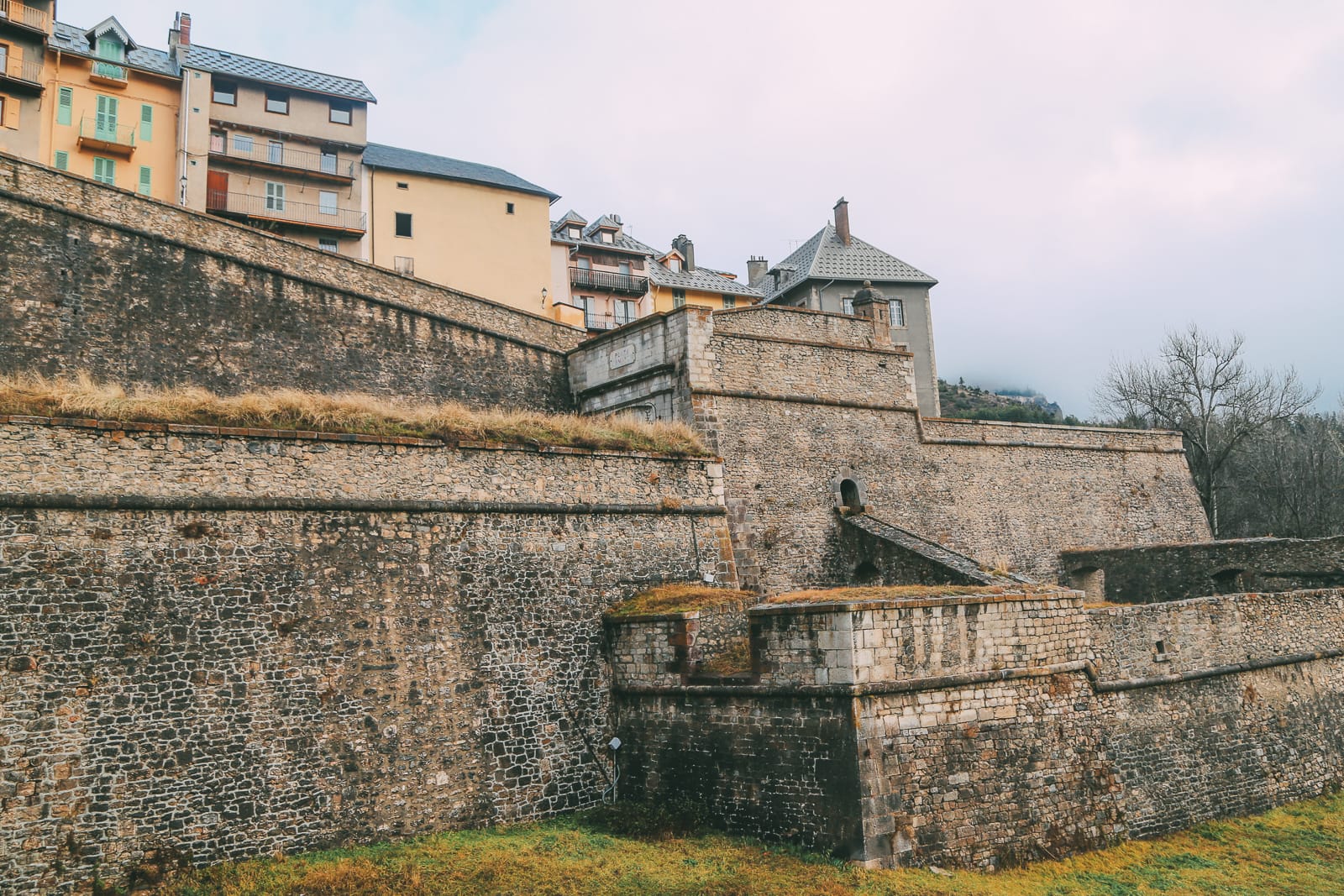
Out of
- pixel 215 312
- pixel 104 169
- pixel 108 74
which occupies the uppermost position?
pixel 108 74

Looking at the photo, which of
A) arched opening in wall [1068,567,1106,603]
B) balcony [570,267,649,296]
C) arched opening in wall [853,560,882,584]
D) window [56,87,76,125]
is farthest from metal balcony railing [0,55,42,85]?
arched opening in wall [1068,567,1106,603]

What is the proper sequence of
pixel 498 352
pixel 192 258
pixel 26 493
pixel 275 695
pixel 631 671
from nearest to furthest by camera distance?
pixel 26 493 < pixel 275 695 < pixel 631 671 < pixel 192 258 < pixel 498 352

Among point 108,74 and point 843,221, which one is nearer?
point 108,74

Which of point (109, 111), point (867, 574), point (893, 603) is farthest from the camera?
point (109, 111)

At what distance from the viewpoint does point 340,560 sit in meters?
11.7

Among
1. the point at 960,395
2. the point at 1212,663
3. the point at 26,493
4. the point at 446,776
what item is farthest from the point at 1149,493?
the point at 960,395

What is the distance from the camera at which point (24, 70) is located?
23516 mm

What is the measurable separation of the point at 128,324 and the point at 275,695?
8140mm

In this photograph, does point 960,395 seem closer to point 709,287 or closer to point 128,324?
point 709,287

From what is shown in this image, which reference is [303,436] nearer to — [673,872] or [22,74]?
[673,872]

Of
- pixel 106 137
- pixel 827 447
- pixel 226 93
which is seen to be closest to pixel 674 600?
pixel 827 447

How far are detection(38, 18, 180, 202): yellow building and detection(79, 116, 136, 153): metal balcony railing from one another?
2cm

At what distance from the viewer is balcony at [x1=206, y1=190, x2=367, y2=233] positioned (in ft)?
88.2

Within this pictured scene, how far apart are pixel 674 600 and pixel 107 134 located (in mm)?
22346
